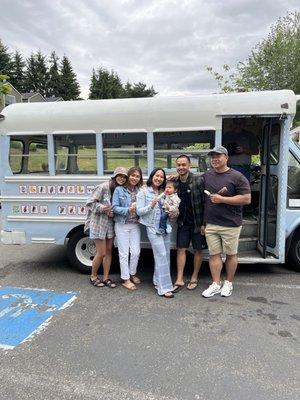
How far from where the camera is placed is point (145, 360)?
10.7ft

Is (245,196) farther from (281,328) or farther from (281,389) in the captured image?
(281,389)

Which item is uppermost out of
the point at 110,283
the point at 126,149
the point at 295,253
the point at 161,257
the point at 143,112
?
the point at 143,112

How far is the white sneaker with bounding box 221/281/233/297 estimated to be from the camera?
4598mm

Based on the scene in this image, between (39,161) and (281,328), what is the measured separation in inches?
155

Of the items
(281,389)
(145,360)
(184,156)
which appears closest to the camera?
(281,389)

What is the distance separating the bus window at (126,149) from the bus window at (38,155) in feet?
3.00

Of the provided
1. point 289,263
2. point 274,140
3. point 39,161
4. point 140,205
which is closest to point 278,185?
point 274,140

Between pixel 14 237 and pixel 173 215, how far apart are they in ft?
8.45

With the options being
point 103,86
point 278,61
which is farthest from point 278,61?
point 103,86

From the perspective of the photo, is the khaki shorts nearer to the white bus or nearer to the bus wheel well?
the white bus

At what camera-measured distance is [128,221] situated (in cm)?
476

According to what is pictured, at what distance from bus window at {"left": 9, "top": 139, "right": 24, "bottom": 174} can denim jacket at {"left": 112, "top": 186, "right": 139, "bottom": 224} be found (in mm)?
1742

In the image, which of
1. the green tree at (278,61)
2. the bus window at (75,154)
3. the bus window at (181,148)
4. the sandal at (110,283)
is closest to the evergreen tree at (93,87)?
the green tree at (278,61)

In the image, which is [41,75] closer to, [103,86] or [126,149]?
[103,86]
